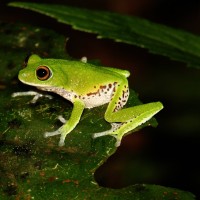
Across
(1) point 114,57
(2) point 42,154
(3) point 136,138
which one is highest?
(2) point 42,154

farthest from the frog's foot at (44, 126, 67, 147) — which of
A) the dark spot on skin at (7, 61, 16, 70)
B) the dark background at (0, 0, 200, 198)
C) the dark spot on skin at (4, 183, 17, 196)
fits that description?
the dark background at (0, 0, 200, 198)

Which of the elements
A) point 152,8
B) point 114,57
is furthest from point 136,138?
point 152,8

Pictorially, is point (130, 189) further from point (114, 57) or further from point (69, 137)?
point (114, 57)

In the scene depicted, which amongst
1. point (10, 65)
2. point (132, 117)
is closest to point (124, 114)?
point (132, 117)

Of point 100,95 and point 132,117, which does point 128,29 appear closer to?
point 100,95

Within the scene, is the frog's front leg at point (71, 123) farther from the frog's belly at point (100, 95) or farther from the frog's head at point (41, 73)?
the frog's head at point (41, 73)

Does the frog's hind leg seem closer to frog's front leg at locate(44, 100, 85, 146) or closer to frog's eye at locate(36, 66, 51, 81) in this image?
frog's front leg at locate(44, 100, 85, 146)

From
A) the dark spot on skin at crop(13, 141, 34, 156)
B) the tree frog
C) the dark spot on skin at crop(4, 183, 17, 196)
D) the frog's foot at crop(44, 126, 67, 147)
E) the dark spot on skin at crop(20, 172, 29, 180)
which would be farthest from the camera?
the tree frog

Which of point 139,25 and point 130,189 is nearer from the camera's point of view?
point 130,189

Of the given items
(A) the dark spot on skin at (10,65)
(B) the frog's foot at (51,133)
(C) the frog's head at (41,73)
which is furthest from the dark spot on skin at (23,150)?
(A) the dark spot on skin at (10,65)
